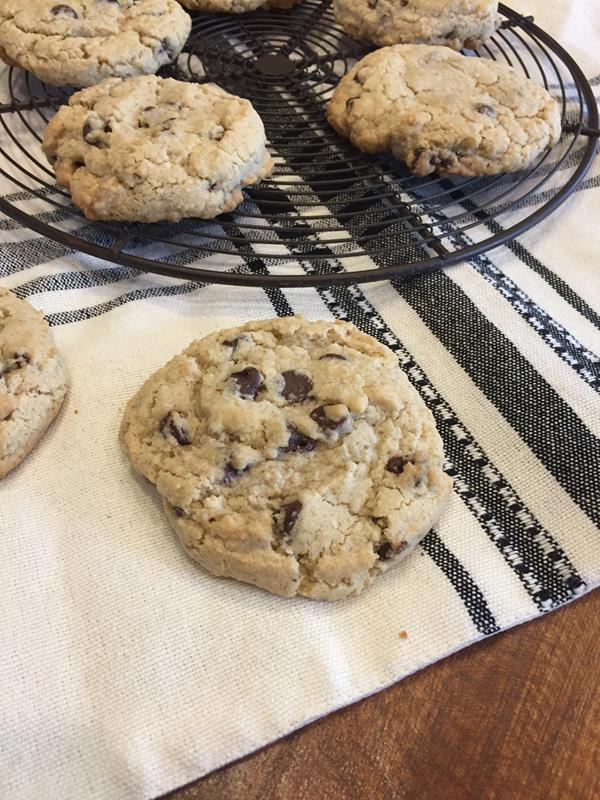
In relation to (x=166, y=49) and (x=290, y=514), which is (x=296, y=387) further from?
(x=166, y=49)

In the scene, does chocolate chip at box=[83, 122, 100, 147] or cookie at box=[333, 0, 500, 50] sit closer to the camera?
chocolate chip at box=[83, 122, 100, 147]

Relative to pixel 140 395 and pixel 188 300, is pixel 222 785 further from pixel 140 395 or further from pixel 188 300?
pixel 188 300

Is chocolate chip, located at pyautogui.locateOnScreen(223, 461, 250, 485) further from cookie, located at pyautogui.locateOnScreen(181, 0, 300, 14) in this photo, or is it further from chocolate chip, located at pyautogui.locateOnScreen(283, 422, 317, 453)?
cookie, located at pyautogui.locateOnScreen(181, 0, 300, 14)

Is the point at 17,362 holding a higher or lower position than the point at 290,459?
lower

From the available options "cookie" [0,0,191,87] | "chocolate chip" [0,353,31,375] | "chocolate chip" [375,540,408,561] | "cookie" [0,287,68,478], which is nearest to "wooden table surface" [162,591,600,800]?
"chocolate chip" [375,540,408,561]

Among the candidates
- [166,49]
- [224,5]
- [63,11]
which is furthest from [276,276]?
[224,5]

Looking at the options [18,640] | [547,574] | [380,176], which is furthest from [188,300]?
[547,574]

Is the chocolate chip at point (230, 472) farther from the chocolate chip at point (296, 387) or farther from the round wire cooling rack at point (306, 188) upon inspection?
the round wire cooling rack at point (306, 188)
